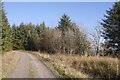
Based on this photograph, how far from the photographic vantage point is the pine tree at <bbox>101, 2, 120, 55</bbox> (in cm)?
5134

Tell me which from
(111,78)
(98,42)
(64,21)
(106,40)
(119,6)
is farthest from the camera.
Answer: (64,21)

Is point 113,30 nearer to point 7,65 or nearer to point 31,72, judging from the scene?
point 7,65

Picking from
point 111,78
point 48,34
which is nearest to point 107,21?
point 48,34

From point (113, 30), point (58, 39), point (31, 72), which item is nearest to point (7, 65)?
point (31, 72)

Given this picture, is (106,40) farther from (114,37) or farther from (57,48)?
(57,48)

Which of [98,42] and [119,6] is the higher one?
[119,6]

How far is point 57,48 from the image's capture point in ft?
232

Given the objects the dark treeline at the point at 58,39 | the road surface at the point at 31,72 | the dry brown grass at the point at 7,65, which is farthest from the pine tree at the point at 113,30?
the road surface at the point at 31,72

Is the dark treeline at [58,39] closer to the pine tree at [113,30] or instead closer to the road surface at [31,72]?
the pine tree at [113,30]

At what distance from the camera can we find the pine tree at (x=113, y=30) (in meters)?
51.3

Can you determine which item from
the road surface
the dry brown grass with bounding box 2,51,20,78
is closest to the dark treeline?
the dry brown grass with bounding box 2,51,20,78

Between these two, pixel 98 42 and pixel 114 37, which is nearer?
pixel 114 37

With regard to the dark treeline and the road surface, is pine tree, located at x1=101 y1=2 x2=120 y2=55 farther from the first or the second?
the road surface

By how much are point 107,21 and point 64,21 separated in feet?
86.1
